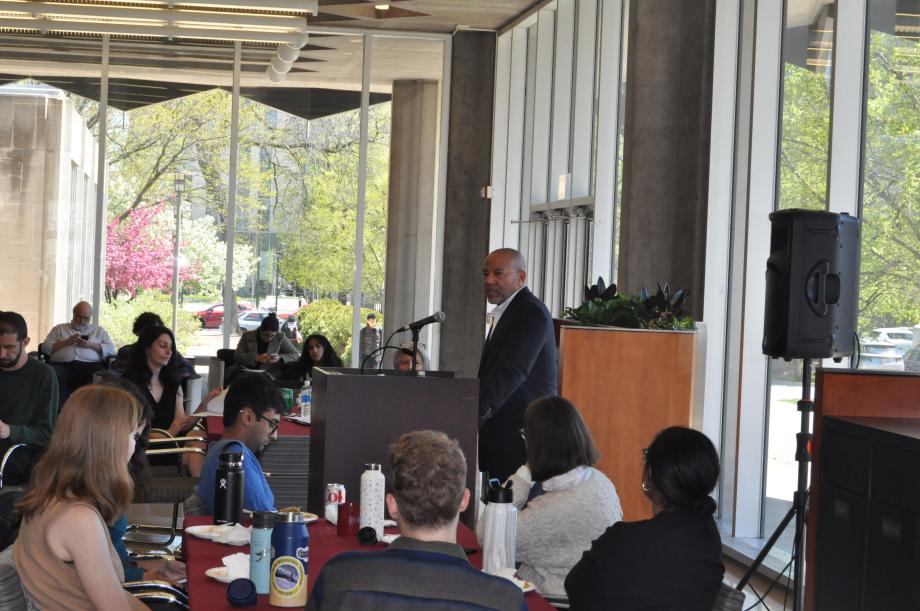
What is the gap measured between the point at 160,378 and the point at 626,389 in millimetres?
3163

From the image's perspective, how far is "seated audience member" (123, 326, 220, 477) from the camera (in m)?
6.98

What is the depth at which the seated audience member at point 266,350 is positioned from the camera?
11297 millimetres

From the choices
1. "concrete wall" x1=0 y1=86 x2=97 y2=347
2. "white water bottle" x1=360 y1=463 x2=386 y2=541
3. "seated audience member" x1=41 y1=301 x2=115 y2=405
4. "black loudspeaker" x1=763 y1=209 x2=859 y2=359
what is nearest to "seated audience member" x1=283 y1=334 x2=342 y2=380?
"seated audience member" x1=41 y1=301 x2=115 y2=405

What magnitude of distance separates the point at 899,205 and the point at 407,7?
7.48m

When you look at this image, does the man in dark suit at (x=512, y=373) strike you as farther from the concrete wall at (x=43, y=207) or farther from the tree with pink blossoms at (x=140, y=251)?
the concrete wall at (x=43, y=207)

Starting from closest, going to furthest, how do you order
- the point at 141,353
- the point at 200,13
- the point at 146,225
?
the point at 141,353 < the point at 200,13 < the point at 146,225

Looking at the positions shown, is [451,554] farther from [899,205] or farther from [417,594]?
[899,205]

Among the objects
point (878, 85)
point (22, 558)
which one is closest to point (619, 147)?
point (878, 85)

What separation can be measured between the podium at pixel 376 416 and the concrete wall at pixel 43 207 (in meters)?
10.1

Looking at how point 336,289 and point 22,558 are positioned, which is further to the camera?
point 336,289

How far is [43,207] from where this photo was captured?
514 inches

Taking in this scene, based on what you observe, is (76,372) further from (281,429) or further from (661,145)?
(661,145)

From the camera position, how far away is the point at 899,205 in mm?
5539

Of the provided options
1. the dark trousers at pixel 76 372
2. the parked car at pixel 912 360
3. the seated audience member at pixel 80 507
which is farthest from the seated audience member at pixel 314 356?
the seated audience member at pixel 80 507
